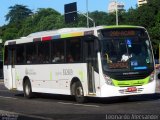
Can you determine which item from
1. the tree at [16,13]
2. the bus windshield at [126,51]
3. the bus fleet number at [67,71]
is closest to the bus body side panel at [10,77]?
the bus fleet number at [67,71]

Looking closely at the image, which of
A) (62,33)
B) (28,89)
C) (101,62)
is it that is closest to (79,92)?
(101,62)

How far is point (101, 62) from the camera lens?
20141 mm

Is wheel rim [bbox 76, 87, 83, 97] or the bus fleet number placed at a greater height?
the bus fleet number

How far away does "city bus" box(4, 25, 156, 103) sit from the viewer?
66.1ft

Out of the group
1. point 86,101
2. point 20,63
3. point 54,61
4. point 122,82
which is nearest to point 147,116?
point 122,82

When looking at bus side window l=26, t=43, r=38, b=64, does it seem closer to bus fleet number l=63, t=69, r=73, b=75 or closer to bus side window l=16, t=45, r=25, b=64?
bus side window l=16, t=45, r=25, b=64

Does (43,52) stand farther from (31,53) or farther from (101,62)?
(101,62)

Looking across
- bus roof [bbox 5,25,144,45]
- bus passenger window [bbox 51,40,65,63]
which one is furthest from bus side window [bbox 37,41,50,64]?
bus passenger window [bbox 51,40,65,63]

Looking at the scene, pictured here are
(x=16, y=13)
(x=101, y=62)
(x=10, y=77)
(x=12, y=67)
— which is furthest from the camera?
(x=16, y=13)

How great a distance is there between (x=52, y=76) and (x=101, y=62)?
445 cm

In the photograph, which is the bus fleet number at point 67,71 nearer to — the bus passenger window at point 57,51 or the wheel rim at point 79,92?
the bus passenger window at point 57,51

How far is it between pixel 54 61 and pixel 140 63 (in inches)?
182

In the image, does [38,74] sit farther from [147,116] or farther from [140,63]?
[147,116]

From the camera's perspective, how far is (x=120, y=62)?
66.3 feet
